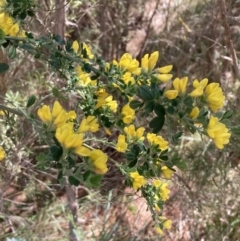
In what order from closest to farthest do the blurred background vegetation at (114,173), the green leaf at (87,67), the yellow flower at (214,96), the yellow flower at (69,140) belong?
the yellow flower at (69,140) < the yellow flower at (214,96) < the green leaf at (87,67) < the blurred background vegetation at (114,173)

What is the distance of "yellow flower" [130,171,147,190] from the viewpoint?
94 cm

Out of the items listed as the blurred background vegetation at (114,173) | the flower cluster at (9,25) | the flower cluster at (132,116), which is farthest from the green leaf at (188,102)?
the blurred background vegetation at (114,173)

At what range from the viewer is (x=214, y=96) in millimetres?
781

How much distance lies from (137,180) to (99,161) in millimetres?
252

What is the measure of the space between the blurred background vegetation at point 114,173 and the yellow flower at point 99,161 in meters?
0.75

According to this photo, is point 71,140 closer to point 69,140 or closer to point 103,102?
point 69,140

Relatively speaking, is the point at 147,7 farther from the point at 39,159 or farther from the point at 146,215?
the point at 39,159

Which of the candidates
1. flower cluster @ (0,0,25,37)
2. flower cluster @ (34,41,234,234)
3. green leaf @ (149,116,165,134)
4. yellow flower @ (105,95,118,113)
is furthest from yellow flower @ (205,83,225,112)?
flower cluster @ (0,0,25,37)

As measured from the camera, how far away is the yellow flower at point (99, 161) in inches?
27.7

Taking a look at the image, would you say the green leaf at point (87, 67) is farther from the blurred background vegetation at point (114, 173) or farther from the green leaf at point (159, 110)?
the blurred background vegetation at point (114, 173)

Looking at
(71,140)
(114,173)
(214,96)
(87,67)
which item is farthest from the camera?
(114,173)

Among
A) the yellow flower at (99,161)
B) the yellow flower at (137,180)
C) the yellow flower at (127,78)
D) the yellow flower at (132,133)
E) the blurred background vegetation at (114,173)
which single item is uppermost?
the yellow flower at (127,78)

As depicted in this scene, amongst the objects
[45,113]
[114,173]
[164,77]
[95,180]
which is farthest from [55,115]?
[114,173]

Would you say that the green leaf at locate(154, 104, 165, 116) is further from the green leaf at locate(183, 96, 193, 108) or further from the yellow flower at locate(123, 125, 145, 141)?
the yellow flower at locate(123, 125, 145, 141)
